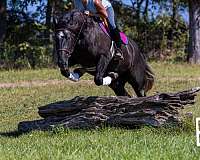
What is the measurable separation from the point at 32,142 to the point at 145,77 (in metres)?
3.97

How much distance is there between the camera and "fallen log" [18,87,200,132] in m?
10.4

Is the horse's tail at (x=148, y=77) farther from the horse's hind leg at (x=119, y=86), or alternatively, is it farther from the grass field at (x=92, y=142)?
the grass field at (x=92, y=142)

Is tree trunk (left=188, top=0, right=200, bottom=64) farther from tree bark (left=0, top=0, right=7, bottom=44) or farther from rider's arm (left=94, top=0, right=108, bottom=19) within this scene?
rider's arm (left=94, top=0, right=108, bottom=19)

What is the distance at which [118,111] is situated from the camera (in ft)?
35.0

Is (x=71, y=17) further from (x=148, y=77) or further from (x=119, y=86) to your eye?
(x=148, y=77)

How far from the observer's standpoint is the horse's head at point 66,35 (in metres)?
9.98

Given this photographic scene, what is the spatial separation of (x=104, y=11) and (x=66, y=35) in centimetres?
122

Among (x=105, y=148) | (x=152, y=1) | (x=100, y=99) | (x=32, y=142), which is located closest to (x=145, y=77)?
(x=100, y=99)

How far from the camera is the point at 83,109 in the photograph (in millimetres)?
10969

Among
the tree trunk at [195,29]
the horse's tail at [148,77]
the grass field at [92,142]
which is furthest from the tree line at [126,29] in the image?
the horse's tail at [148,77]

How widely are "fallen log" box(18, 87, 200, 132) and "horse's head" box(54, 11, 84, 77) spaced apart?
3.45 feet

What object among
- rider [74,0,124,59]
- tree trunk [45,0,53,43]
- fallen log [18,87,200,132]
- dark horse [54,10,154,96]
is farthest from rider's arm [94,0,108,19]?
tree trunk [45,0,53,43]

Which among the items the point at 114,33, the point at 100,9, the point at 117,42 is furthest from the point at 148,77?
the point at 100,9

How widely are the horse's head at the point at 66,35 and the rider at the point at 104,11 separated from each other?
63 cm
